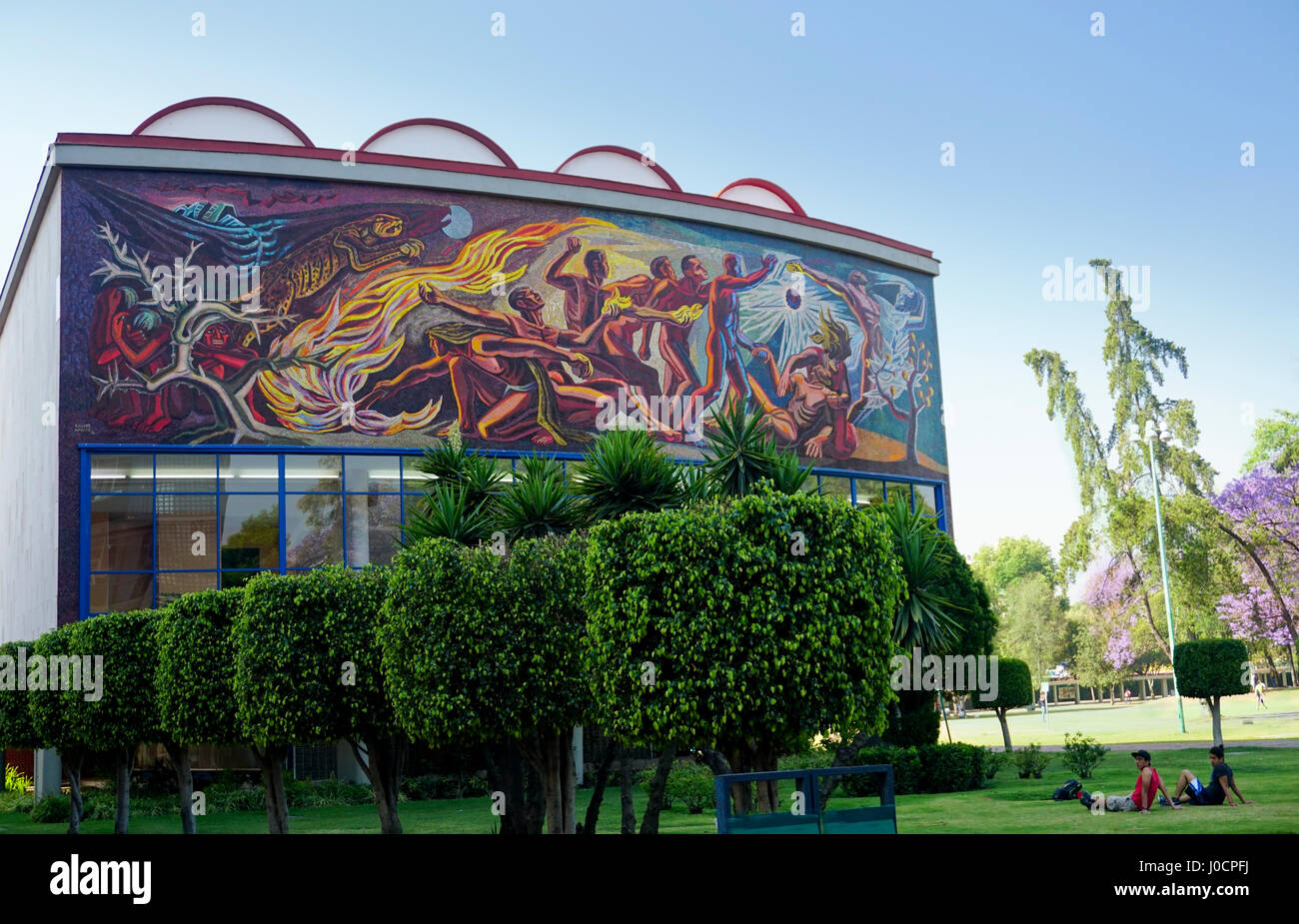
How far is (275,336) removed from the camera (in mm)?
35406

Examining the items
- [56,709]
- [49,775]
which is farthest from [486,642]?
[49,775]

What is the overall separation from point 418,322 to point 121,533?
35.3 feet

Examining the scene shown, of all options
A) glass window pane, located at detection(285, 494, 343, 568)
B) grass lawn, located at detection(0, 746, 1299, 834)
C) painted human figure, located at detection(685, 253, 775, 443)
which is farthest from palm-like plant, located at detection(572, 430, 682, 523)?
painted human figure, located at detection(685, 253, 775, 443)

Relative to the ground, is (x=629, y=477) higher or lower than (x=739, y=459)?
lower

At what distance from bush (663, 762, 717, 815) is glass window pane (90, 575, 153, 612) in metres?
16.3

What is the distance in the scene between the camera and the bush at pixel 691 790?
27.9 meters

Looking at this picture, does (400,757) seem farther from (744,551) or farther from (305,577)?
(744,551)

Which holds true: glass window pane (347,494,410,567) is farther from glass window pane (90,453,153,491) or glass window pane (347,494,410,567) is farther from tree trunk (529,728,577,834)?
tree trunk (529,728,577,834)

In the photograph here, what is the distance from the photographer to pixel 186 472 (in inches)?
1382

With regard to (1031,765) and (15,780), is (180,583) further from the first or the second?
(1031,765)

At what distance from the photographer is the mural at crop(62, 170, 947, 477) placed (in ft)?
114

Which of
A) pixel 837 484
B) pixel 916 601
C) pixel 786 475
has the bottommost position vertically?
pixel 916 601

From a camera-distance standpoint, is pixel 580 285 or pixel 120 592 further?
pixel 580 285
